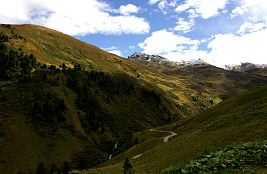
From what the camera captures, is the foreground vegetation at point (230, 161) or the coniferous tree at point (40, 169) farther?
the coniferous tree at point (40, 169)

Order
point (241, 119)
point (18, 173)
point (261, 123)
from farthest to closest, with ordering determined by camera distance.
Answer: point (18, 173) < point (241, 119) < point (261, 123)

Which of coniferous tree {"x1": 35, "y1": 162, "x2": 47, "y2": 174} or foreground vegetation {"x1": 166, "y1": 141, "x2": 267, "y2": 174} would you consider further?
coniferous tree {"x1": 35, "y1": 162, "x2": 47, "y2": 174}

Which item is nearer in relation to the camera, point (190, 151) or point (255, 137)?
point (255, 137)

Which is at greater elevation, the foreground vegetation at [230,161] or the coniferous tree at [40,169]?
the foreground vegetation at [230,161]

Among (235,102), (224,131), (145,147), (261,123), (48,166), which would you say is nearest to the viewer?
(261,123)

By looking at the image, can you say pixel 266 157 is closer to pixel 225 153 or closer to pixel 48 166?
pixel 225 153

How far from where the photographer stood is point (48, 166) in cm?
19512

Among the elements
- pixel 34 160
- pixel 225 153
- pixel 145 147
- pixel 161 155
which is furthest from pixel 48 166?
pixel 225 153

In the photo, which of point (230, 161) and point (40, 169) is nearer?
point (230, 161)

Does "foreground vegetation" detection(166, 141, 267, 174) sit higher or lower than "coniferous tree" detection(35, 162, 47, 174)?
higher

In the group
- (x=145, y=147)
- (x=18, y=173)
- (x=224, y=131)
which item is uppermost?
(x=224, y=131)

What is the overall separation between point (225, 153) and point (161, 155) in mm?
35087

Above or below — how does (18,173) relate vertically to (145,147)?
below

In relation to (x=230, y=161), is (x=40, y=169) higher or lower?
lower
